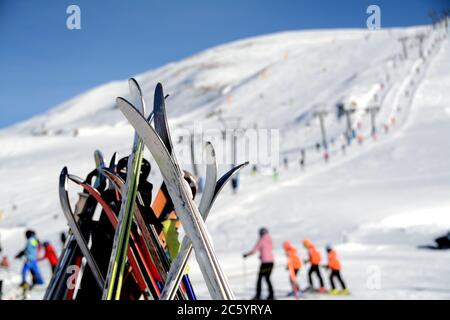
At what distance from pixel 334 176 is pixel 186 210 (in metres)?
23.5

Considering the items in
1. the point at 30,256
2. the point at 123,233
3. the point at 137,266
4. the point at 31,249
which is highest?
the point at 123,233

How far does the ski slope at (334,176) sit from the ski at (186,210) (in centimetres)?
559

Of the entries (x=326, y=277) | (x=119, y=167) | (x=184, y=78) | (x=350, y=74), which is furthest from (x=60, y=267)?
(x=184, y=78)

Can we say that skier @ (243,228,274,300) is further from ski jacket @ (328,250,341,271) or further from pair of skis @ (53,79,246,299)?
pair of skis @ (53,79,246,299)

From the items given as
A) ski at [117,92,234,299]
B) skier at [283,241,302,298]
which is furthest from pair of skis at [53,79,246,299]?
skier at [283,241,302,298]

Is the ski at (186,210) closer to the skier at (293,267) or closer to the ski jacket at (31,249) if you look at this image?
the skier at (293,267)

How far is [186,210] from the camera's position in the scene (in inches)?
93.4

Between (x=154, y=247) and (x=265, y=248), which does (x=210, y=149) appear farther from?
(x=265, y=248)

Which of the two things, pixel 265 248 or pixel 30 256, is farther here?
pixel 30 256

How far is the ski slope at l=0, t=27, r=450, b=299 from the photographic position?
1058cm

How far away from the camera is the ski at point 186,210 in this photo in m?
2.32

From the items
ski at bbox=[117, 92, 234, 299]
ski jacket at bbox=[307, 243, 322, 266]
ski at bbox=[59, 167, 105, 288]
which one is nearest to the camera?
ski at bbox=[117, 92, 234, 299]

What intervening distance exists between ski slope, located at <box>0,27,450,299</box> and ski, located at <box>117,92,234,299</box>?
5593 millimetres

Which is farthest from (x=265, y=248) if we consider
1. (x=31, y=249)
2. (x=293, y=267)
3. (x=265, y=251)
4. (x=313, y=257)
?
(x=31, y=249)
